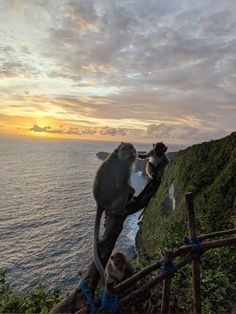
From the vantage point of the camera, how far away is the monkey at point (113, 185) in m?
7.09

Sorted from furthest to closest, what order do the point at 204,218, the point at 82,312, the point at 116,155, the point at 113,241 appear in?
the point at 204,218 < the point at 116,155 < the point at 113,241 < the point at 82,312

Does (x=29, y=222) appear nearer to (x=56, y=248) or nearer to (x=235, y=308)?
(x=56, y=248)

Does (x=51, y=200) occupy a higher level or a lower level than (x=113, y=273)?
lower

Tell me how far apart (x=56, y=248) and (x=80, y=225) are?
37.0 feet

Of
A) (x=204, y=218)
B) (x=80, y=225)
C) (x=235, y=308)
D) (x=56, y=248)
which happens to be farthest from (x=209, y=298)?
(x=80, y=225)

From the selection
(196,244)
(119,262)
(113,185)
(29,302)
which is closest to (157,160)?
(113,185)

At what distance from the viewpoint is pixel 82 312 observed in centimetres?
586

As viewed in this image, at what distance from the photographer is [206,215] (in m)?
17.0

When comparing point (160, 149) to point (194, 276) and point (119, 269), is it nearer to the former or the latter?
point (194, 276)

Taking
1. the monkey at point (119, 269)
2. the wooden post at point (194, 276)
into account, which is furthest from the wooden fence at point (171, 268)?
the monkey at point (119, 269)

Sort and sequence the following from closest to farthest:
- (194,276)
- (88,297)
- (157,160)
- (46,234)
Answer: (88,297) < (194,276) < (157,160) < (46,234)

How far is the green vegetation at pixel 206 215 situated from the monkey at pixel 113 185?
3.53 metres

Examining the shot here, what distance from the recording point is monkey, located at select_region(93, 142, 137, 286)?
23.3 ft

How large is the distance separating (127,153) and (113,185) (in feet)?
3.09
